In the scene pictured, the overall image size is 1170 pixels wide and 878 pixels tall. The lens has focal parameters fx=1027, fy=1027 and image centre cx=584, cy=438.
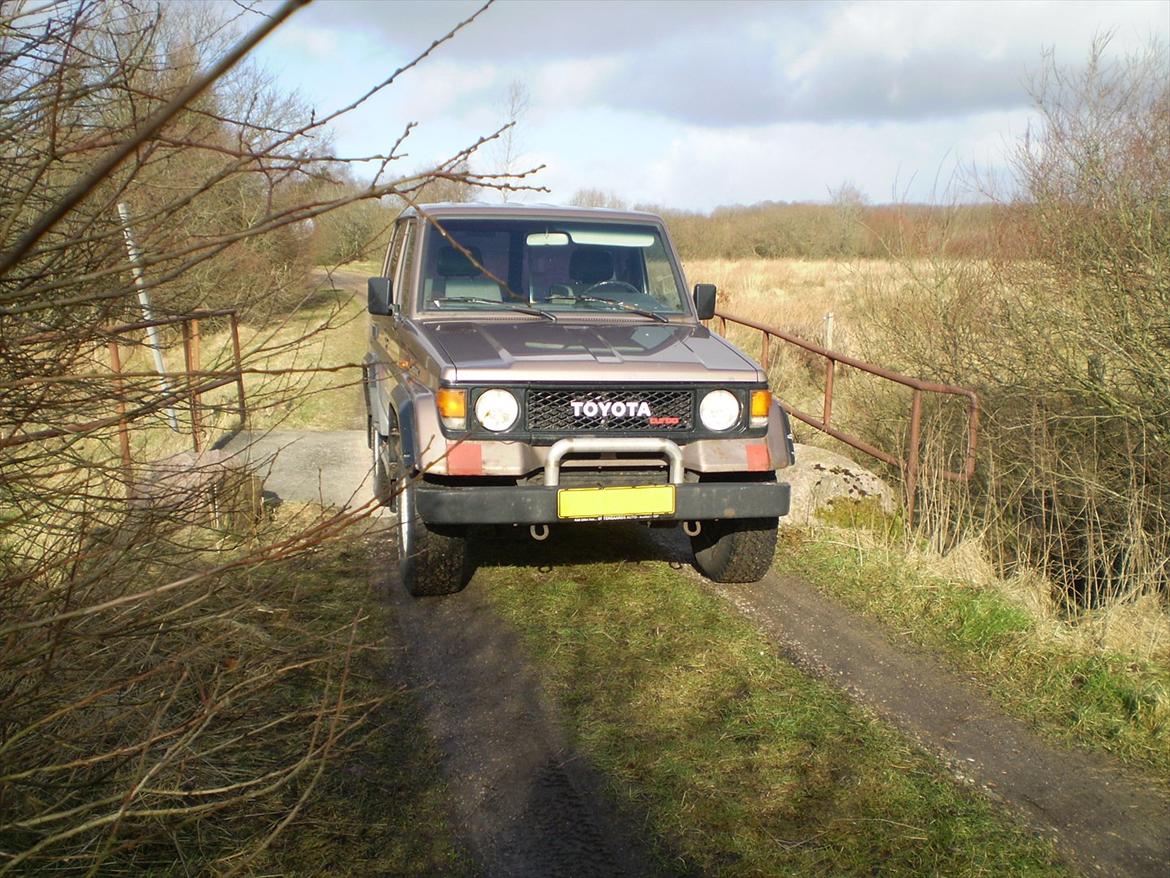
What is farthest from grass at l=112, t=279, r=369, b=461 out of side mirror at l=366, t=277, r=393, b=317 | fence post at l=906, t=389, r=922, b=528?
fence post at l=906, t=389, r=922, b=528

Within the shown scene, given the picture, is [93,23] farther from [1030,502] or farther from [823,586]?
[1030,502]

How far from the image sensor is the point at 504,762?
3508 millimetres

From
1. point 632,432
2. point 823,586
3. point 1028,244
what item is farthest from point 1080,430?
point 632,432

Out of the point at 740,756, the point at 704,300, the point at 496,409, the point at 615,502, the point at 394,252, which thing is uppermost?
the point at 394,252

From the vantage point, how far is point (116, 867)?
275 centimetres

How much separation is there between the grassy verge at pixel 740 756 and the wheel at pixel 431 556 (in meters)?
0.35

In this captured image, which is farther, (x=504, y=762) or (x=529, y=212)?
(x=529, y=212)

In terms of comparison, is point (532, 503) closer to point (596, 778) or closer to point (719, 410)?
point (719, 410)

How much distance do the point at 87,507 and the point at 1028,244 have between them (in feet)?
24.6

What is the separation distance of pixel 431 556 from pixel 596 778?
1697mm

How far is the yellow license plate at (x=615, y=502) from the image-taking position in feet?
14.6

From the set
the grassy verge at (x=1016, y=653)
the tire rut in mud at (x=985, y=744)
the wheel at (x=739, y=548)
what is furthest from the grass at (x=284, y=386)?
the grassy verge at (x=1016, y=653)

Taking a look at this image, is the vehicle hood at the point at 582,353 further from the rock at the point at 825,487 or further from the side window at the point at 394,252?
the rock at the point at 825,487

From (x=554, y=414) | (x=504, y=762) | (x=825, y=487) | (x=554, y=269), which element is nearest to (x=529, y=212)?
(x=554, y=269)
